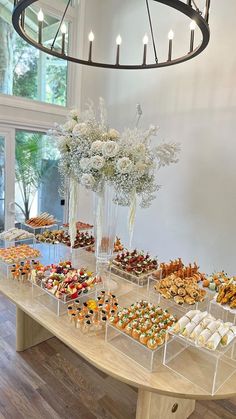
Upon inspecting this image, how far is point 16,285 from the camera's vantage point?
173cm

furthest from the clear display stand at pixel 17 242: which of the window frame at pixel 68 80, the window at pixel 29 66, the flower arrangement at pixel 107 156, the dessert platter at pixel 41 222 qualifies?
the window at pixel 29 66

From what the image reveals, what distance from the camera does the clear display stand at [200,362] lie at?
1048mm

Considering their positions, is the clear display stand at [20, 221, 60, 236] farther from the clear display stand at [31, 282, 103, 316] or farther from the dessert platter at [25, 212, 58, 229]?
the clear display stand at [31, 282, 103, 316]

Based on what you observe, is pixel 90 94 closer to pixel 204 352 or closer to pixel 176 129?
pixel 176 129

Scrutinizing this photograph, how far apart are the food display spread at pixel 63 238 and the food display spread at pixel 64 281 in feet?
1.26

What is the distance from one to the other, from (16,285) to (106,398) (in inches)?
39.7

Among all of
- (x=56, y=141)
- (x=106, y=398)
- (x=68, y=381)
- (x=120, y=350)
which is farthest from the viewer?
(x=68, y=381)

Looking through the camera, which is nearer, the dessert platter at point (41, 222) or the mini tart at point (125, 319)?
the mini tart at point (125, 319)

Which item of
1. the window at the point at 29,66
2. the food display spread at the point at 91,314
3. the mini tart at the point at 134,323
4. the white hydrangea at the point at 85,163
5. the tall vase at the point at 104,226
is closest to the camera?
the mini tart at the point at 134,323

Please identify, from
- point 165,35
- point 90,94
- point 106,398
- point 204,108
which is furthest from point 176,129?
point 106,398

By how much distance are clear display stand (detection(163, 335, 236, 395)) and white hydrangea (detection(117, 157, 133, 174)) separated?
0.86 meters

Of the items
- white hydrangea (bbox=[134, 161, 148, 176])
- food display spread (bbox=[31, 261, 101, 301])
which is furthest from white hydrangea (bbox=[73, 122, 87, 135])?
food display spread (bbox=[31, 261, 101, 301])

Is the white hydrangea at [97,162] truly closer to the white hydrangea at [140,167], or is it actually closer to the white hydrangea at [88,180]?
the white hydrangea at [88,180]

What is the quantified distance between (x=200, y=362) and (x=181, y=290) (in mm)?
390
